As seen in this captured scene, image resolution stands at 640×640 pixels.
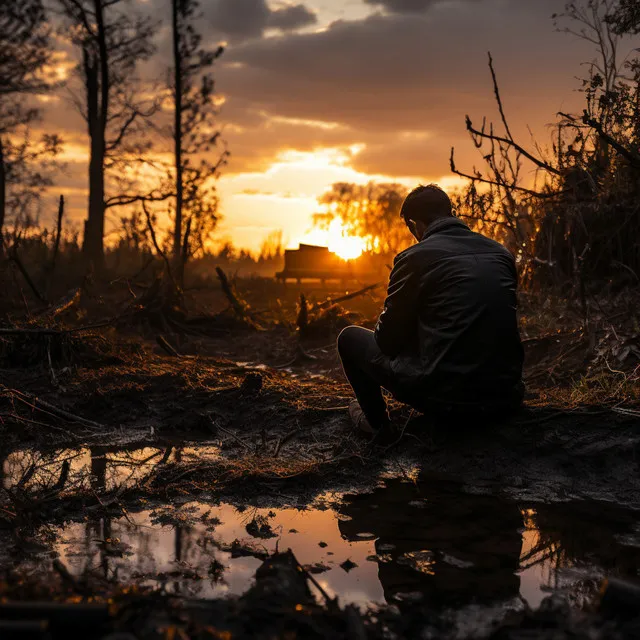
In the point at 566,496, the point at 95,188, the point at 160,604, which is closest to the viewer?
the point at 160,604

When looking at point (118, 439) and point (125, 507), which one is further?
point (118, 439)

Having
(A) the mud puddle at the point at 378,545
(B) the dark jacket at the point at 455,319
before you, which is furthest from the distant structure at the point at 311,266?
(A) the mud puddle at the point at 378,545

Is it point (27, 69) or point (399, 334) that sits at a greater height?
point (27, 69)

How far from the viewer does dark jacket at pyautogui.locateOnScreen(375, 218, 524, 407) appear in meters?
4.23

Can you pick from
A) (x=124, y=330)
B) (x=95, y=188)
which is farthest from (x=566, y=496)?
(x=95, y=188)

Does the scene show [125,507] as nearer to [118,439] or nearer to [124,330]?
[118,439]

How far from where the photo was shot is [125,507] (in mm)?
3672

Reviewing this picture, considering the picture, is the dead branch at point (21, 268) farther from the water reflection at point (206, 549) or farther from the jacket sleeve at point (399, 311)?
the water reflection at point (206, 549)

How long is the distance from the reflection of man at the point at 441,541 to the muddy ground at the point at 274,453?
0.18 feet

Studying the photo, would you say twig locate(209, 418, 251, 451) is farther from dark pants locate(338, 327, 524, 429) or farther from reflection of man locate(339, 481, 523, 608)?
reflection of man locate(339, 481, 523, 608)

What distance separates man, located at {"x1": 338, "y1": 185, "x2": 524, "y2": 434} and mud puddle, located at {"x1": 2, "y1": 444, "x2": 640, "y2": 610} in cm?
61

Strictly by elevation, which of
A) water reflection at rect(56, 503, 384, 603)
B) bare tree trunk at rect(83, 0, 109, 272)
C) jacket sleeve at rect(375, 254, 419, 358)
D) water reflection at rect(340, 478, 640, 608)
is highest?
bare tree trunk at rect(83, 0, 109, 272)

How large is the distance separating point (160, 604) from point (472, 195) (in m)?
7.10

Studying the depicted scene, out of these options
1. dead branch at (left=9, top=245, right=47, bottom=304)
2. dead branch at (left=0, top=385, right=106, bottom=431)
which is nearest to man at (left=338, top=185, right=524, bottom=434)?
dead branch at (left=0, top=385, right=106, bottom=431)
